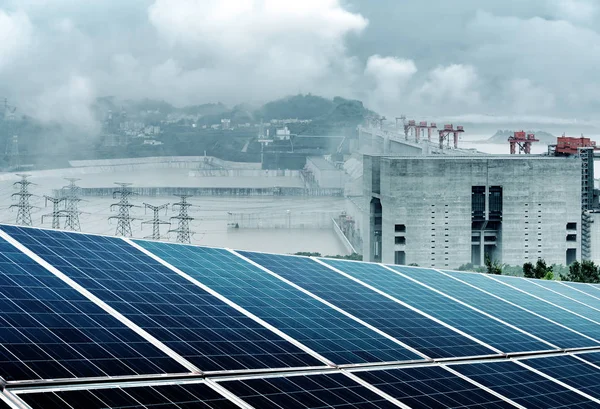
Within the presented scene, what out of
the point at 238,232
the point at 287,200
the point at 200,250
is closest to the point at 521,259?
the point at 238,232

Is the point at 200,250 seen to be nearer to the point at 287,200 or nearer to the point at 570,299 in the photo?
the point at 570,299

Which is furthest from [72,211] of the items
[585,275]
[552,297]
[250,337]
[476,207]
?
[250,337]

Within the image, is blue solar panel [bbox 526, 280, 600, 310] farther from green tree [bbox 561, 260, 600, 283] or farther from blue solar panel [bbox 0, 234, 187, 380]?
green tree [bbox 561, 260, 600, 283]

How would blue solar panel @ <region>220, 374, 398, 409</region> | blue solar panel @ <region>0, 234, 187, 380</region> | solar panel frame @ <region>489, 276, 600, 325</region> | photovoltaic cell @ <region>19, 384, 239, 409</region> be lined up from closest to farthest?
photovoltaic cell @ <region>19, 384, 239, 409</region>, blue solar panel @ <region>0, 234, 187, 380</region>, blue solar panel @ <region>220, 374, 398, 409</region>, solar panel frame @ <region>489, 276, 600, 325</region>

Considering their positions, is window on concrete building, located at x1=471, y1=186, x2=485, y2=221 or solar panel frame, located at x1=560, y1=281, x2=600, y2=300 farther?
window on concrete building, located at x1=471, y1=186, x2=485, y2=221

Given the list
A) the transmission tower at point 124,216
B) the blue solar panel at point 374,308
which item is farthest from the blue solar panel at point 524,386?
the transmission tower at point 124,216

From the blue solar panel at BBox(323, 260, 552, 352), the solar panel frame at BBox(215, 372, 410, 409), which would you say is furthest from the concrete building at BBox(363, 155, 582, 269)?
the solar panel frame at BBox(215, 372, 410, 409)
